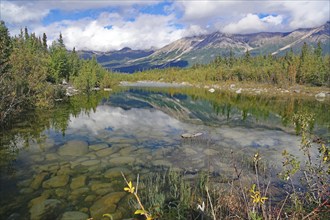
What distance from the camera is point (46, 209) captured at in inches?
400

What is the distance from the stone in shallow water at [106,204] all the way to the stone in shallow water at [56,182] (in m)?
2.52

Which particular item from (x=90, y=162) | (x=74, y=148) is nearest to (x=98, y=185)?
(x=90, y=162)

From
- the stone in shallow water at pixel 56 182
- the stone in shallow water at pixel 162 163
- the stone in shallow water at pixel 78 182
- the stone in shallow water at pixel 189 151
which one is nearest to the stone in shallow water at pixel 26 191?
the stone in shallow water at pixel 56 182

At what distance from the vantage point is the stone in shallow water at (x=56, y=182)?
40.4 feet

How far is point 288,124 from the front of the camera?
98.7 ft

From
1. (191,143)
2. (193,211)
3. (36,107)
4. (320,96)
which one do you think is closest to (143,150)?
Answer: (191,143)

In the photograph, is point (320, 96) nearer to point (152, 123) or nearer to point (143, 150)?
point (152, 123)

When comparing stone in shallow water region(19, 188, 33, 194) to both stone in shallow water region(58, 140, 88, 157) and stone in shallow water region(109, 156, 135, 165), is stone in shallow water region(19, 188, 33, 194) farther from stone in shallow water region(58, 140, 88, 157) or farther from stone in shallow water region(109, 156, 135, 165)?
stone in shallow water region(58, 140, 88, 157)

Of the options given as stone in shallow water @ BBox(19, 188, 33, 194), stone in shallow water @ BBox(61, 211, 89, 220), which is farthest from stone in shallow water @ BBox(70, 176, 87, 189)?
stone in shallow water @ BBox(61, 211, 89, 220)

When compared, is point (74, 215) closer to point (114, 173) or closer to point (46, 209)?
point (46, 209)

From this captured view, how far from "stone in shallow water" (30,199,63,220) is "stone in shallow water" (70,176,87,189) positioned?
4.92ft

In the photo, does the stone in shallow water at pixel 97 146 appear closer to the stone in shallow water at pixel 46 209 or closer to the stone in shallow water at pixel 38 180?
the stone in shallow water at pixel 38 180

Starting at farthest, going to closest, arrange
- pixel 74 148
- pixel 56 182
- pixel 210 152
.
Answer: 1. pixel 74 148
2. pixel 210 152
3. pixel 56 182

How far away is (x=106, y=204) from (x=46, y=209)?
2.15 meters
